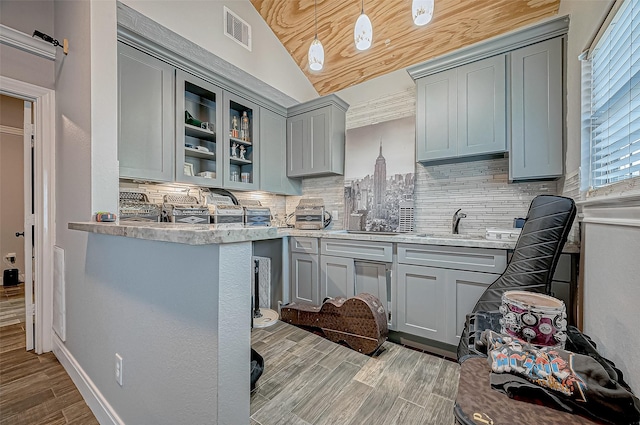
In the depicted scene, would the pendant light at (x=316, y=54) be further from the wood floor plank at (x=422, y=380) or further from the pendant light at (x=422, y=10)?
the wood floor plank at (x=422, y=380)

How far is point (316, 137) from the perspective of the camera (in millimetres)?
3211

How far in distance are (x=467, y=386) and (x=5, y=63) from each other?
134 inches

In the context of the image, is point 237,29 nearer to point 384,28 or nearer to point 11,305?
point 384,28

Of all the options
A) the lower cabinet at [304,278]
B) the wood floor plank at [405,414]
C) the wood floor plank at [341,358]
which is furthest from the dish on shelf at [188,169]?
the wood floor plank at [405,414]

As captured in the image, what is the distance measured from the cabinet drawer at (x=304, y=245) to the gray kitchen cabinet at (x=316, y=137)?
894 mm

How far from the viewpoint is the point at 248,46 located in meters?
2.96

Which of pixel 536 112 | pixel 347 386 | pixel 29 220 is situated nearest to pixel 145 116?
pixel 29 220

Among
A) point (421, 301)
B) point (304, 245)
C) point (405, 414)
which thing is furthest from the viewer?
point (304, 245)

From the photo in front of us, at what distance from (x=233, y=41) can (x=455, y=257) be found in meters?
3.12

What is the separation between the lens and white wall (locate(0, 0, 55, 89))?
1.89 meters

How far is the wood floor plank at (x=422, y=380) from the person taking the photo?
1511 millimetres

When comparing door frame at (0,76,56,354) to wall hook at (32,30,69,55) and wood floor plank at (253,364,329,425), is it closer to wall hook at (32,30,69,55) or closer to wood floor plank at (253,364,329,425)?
wall hook at (32,30,69,55)

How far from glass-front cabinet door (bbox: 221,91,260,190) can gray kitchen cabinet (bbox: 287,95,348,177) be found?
51 cm

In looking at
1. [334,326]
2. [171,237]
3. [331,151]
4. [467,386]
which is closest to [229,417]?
[171,237]
